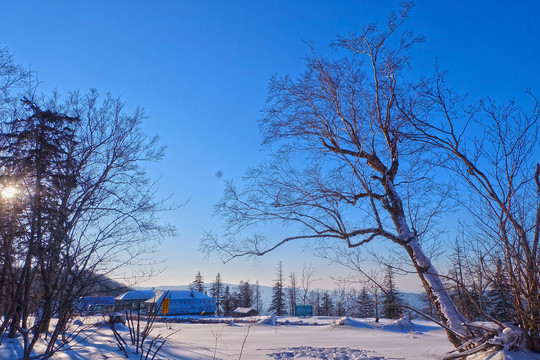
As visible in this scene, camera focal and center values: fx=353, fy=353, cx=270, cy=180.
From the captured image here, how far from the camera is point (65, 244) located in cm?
384

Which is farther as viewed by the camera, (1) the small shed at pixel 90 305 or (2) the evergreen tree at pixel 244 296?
(2) the evergreen tree at pixel 244 296

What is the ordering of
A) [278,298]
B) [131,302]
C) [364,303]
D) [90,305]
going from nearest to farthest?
1. [364,303]
2. [90,305]
3. [131,302]
4. [278,298]

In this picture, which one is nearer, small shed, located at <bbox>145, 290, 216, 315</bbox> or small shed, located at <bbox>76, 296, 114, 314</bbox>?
small shed, located at <bbox>76, 296, 114, 314</bbox>

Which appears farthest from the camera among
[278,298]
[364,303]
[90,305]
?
[278,298]

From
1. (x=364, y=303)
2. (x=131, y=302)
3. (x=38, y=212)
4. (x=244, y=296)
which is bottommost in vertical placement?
(x=244, y=296)

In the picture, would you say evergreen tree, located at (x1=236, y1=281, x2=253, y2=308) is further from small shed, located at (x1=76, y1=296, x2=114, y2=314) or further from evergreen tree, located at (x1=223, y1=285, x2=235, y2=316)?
small shed, located at (x1=76, y1=296, x2=114, y2=314)

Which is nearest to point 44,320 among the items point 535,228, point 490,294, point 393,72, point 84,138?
point 84,138

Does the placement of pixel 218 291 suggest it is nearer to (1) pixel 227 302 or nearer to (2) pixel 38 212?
(1) pixel 227 302

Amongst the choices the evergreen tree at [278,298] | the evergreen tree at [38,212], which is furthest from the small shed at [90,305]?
the evergreen tree at [278,298]

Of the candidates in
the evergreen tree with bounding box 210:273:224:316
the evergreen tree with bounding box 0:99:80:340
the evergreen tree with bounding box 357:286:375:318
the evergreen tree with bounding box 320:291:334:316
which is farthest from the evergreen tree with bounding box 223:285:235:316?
the evergreen tree with bounding box 0:99:80:340

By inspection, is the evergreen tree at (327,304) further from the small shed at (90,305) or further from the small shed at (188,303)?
the small shed at (90,305)

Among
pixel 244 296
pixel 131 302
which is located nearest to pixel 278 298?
pixel 244 296

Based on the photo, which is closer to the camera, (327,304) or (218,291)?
(327,304)

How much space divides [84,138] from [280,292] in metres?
46.1
